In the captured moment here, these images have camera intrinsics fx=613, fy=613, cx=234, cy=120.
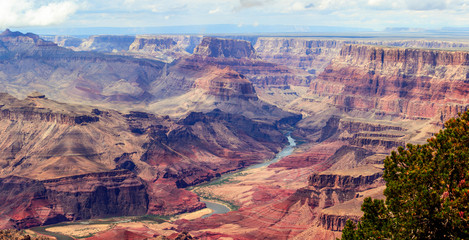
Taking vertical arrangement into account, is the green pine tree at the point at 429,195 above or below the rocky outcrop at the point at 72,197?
above

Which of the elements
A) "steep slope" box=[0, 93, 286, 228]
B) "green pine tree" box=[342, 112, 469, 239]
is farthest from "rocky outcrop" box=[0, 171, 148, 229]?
"green pine tree" box=[342, 112, 469, 239]

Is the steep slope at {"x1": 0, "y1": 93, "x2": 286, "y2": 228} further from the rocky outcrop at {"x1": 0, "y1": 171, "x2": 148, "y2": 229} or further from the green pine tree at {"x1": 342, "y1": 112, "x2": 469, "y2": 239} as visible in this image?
the green pine tree at {"x1": 342, "y1": 112, "x2": 469, "y2": 239}

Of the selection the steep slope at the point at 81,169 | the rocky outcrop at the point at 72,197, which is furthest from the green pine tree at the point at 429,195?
the rocky outcrop at the point at 72,197

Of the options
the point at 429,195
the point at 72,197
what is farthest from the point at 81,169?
the point at 429,195

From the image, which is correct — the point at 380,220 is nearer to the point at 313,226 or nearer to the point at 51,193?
the point at 313,226

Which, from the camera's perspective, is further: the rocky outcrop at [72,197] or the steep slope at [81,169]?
the steep slope at [81,169]

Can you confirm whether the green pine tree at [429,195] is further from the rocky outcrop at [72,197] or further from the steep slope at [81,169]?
the rocky outcrop at [72,197]

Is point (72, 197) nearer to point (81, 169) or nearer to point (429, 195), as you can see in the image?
point (81, 169)

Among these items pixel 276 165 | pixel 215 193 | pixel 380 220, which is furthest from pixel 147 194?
pixel 380 220
